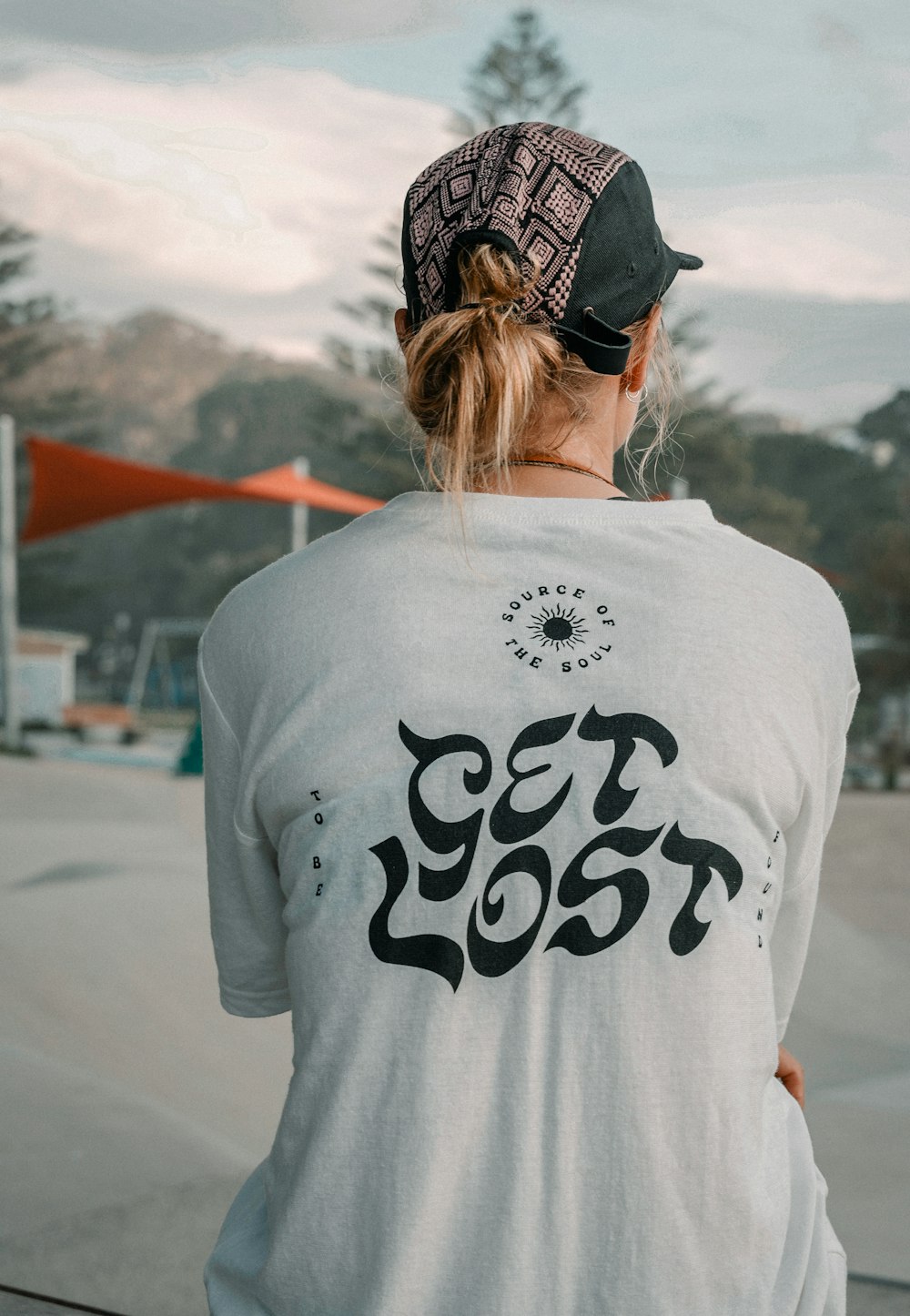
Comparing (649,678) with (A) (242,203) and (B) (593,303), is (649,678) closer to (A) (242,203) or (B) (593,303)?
(B) (593,303)

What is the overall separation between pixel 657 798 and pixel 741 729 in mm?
45

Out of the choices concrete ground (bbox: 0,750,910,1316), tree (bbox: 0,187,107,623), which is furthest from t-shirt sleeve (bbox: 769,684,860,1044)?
tree (bbox: 0,187,107,623)

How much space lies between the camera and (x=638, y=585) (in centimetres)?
55

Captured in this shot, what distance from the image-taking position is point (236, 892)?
2.19 ft

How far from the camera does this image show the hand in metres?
0.64

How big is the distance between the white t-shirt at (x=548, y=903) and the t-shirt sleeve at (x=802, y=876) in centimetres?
1

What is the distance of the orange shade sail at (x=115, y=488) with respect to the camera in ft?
21.0

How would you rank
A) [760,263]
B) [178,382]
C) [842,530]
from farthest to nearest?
[178,382] → [842,530] → [760,263]

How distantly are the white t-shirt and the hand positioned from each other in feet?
0.23

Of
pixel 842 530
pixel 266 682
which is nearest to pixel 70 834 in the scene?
pixel 842 530

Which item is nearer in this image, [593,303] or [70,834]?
[593,303]

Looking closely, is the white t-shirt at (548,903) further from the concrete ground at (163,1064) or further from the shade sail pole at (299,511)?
the shade sail pole at (299,511)

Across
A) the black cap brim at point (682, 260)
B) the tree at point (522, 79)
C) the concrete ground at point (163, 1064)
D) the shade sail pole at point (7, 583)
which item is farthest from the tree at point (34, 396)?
the black cap brim at point (682, 260)

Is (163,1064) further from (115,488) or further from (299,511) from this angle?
(299,511)
